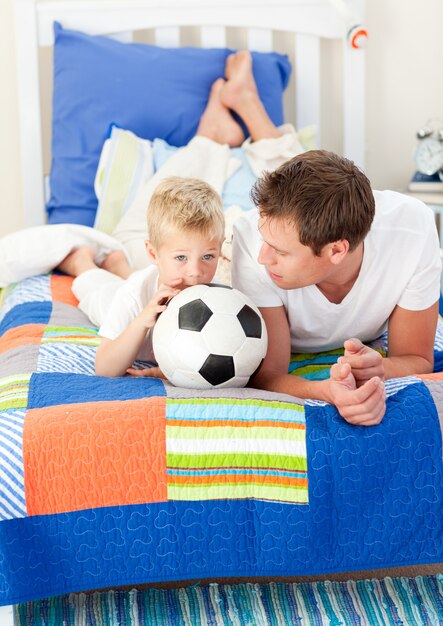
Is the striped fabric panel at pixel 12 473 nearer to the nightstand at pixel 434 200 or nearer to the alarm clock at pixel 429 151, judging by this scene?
the nightstand at pixel 434 200

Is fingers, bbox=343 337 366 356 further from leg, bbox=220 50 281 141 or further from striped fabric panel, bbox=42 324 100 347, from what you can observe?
leg, bbox=220 50 281 141

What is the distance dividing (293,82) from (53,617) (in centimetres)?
215

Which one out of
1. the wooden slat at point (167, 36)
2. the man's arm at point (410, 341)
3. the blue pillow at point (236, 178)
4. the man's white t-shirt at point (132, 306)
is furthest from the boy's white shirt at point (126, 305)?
the wooden slat at point (167, 36)

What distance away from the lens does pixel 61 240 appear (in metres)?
2.25

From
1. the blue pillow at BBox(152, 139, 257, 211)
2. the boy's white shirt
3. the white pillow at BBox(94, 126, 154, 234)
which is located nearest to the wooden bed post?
the white pillow at BBox(94, 126, 154, 234)

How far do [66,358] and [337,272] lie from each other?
515 millimetres

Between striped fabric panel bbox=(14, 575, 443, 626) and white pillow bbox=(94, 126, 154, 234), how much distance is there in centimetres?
140

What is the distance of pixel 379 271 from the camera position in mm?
1513

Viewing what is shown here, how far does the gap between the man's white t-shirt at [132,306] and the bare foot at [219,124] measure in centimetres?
106

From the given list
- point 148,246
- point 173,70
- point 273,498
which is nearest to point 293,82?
point 173,70

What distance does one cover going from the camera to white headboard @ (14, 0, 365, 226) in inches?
108

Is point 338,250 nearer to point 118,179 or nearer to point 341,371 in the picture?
point 341,371

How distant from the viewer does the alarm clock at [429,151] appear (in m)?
2.73

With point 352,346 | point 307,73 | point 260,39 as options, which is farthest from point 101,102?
point 352,346
